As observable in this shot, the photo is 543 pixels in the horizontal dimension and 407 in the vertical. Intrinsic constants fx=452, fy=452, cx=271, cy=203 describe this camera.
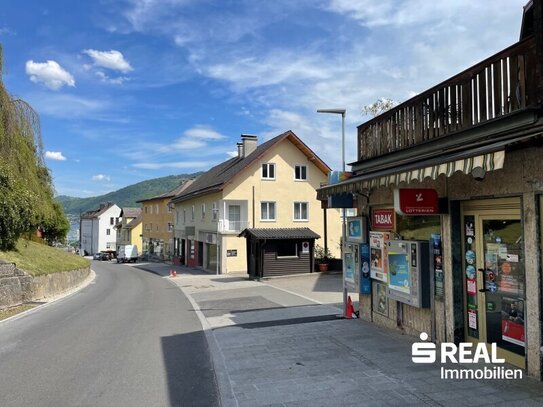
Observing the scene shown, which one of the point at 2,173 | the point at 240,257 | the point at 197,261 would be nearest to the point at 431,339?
the point at 2,173

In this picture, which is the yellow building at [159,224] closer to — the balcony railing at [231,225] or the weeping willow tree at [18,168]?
the balcony railing at [231,225]

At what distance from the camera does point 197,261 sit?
137 ft

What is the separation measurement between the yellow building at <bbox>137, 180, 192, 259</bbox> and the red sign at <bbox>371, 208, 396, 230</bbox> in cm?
4602

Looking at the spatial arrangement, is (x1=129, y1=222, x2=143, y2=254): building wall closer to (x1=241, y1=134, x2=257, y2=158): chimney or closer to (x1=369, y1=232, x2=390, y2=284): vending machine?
(x1=241, y1=134, x2=257, y2=158): chimney

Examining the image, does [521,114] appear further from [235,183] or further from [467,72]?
[235,183]

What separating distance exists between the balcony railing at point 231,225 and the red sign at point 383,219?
2502 centimetres

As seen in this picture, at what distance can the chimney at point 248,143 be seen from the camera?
4141 centimetres

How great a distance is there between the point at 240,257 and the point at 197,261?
8.70m

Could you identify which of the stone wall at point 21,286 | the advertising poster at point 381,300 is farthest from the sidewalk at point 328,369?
the stone wall at point 21,286

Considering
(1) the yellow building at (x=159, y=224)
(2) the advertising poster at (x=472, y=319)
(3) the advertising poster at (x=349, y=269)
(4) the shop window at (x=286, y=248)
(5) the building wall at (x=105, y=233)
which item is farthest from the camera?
(5) the building wall at (x=105, y=233)

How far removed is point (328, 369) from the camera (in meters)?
6.78

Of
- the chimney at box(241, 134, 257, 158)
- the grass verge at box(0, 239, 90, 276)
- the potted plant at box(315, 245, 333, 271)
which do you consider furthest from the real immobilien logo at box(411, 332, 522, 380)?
the chimney at box(241, 134, 257, 158)

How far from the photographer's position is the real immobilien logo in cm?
609

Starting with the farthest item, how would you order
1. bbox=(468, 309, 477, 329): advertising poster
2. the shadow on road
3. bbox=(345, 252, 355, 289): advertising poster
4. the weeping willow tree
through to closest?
the weeping willow tree < bbox=(345, 252, 355, 289): advertising poster < bbox=(468, 309, 477, 329): advertising poster < the shadow on road
